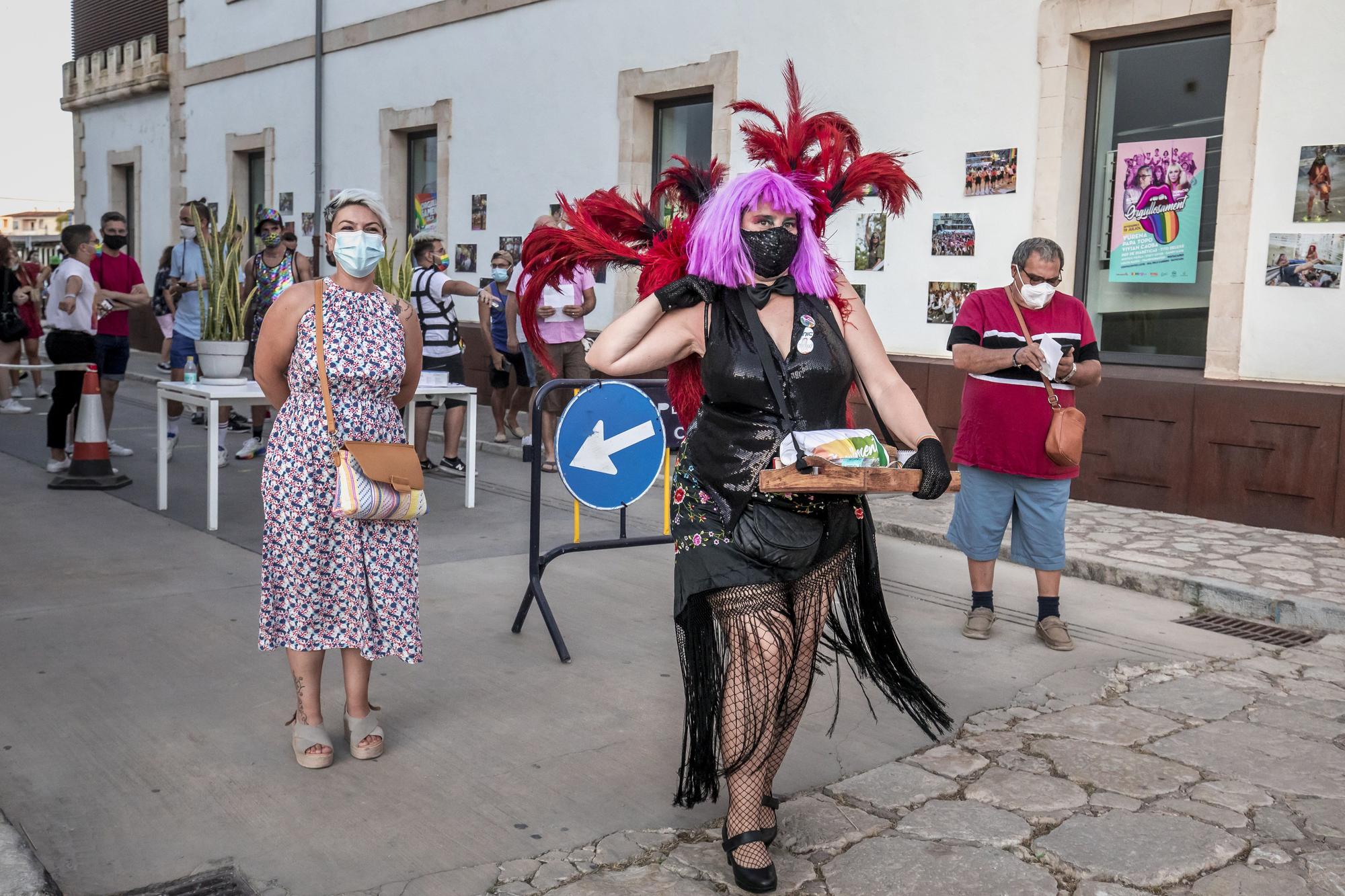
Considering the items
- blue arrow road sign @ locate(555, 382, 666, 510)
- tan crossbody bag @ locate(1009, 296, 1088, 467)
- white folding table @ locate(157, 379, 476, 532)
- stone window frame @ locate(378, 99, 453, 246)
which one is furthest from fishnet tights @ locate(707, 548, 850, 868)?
stone window frame @ locate(378, 99, 453, 246)

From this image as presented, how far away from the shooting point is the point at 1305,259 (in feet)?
26.2

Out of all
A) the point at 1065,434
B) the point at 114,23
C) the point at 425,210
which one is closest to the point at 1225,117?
the point at 1065,434

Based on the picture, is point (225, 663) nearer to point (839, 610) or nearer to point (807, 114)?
point (839, 610)

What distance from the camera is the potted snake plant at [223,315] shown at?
8344 millimetres

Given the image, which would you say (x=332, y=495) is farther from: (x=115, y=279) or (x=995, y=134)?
(x=115, y=279)

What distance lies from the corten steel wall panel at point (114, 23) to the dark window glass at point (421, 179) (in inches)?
292

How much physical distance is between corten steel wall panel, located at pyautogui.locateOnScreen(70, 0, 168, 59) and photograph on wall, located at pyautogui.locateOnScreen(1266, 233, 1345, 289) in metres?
18.5

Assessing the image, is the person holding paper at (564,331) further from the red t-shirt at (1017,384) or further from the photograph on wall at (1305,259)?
the red t-shirt at (1017,384)

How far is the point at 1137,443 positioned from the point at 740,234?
6.12 m

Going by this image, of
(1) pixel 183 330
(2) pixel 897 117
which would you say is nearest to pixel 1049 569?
(2) pixel 897 117

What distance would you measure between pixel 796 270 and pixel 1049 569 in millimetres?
2839

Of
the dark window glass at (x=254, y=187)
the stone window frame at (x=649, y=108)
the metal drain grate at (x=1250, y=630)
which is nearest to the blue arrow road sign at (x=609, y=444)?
the metal drain grate at (x=1250, y=630)

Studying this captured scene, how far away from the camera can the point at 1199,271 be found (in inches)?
350

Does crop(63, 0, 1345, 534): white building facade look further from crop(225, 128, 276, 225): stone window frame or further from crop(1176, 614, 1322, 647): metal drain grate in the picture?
crop(225, 128, 276, 225): stone window frame
